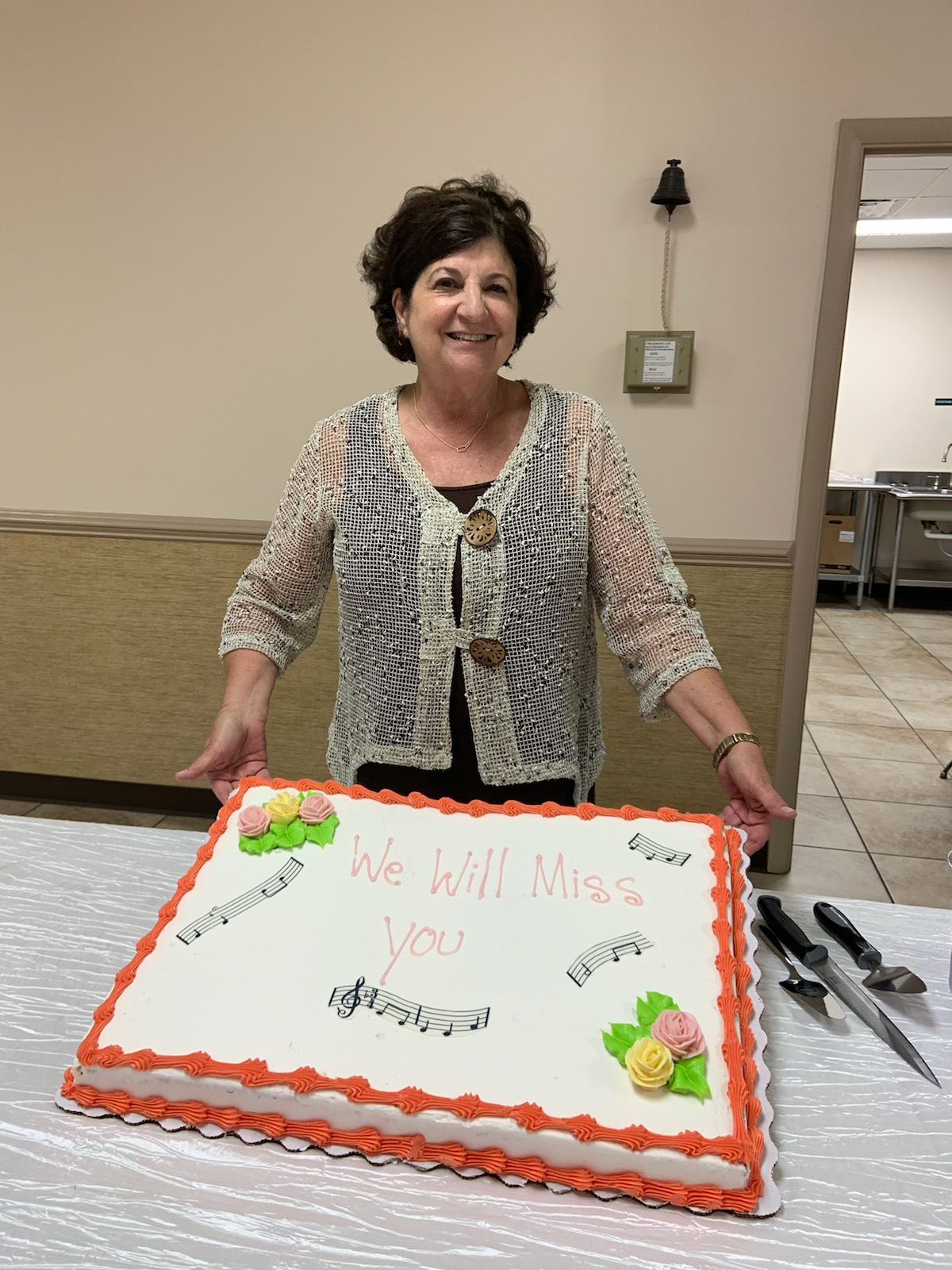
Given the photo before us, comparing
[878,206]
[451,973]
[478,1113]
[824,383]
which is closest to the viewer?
[478,1113]

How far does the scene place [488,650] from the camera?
120 centimetres

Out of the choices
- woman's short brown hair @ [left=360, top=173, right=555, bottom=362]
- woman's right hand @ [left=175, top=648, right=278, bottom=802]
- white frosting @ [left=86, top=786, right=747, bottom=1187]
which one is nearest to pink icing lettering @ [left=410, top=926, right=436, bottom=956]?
white frosting @ [left=86, top=786, right=747, bottom=1187]

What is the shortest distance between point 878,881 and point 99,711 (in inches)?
102

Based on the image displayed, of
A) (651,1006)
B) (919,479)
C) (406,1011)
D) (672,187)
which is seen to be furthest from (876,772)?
(919,479)

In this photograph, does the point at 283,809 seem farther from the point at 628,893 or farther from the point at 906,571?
the point at 906,571

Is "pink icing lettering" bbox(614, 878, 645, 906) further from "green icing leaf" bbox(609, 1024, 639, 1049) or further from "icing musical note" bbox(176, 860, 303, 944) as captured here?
"icing musical note" bbox(176, 860, 303, 944)

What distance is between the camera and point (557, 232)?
2.34m

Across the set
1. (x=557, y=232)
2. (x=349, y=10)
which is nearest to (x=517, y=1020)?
(x=557, y=232)

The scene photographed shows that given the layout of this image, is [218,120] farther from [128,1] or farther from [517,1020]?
[517,1020]

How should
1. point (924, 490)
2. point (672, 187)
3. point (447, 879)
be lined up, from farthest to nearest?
point (924, 490)
point (672, 187)
point (447, 879)

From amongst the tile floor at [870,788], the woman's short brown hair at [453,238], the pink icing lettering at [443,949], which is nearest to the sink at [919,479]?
the tile floor at [870,788]

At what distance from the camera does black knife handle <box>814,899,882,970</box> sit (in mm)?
923

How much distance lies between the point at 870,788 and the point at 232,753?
9.70 ft

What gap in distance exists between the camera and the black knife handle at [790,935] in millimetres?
917
